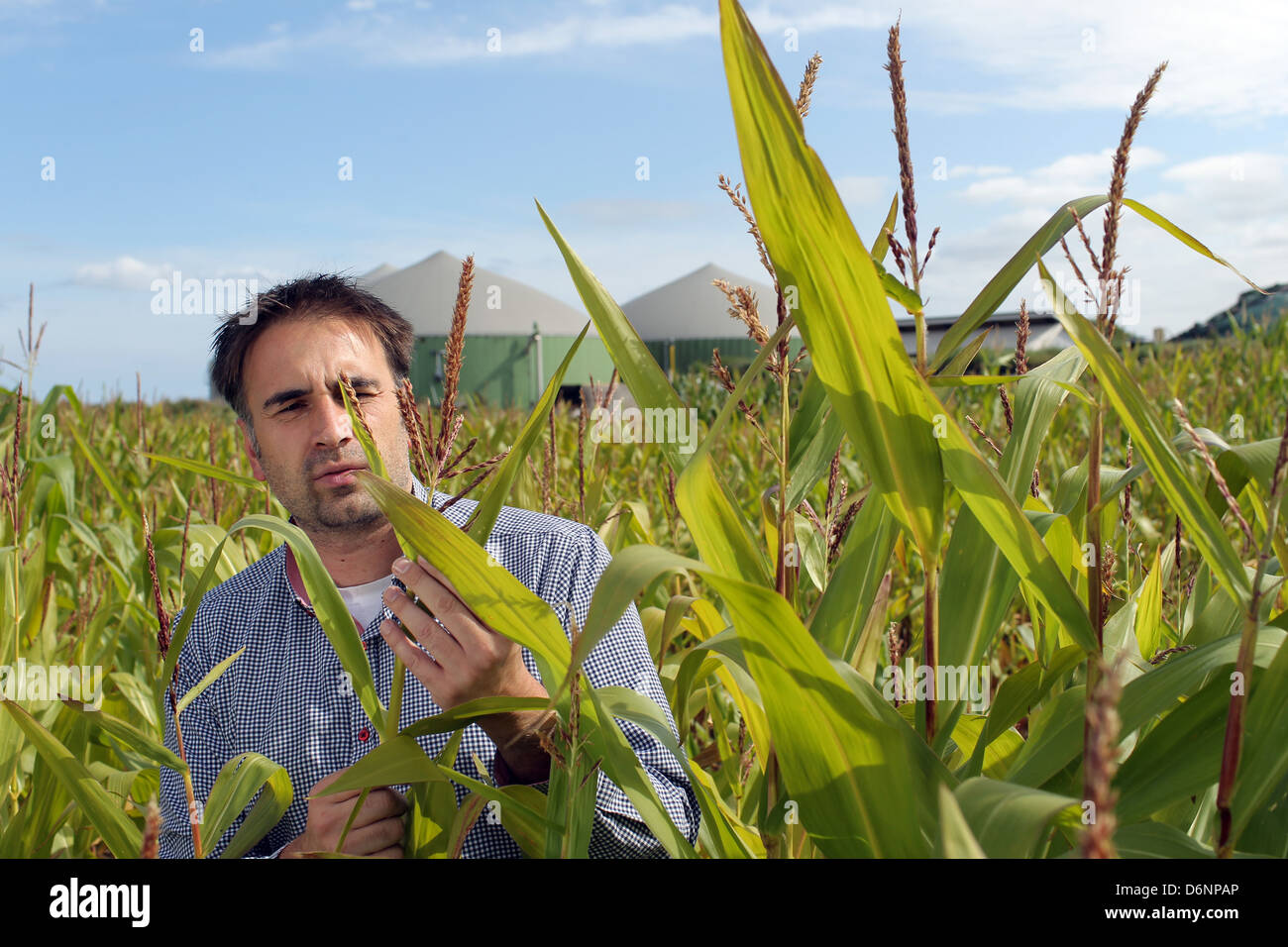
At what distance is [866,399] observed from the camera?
692 millimetres

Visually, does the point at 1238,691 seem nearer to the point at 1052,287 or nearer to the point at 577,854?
the point at 1052,287

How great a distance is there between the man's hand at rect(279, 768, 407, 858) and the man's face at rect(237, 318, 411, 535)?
562 millimetres

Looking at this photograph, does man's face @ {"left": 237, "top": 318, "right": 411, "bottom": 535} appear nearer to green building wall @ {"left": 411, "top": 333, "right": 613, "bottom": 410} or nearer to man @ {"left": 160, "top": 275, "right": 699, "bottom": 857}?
man @ {"left": 160, "top": 275, "right": 699, "bottom": 857}

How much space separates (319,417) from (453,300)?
1961cm

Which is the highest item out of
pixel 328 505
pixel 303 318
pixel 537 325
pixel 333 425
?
pixel 537 325

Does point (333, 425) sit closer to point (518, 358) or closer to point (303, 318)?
point (303, 318)

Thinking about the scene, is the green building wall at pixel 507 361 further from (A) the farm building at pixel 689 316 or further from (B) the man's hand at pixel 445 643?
(B) the man's hand at pixel 445 643

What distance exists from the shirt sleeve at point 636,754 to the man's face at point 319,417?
15.9 inches

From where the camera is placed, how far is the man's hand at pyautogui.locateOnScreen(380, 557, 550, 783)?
0.86 m

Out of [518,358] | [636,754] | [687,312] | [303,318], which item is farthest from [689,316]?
[636,754]

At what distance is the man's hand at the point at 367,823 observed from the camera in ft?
3.42

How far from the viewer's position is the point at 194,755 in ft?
5.52

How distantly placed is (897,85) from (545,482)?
4.61 feet
